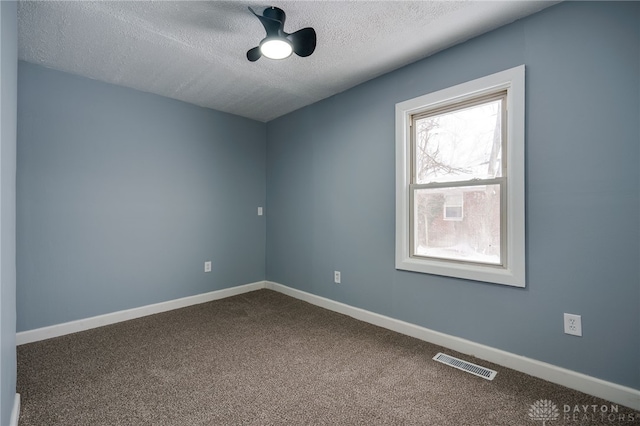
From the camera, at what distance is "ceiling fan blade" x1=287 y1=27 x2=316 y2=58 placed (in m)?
2.00

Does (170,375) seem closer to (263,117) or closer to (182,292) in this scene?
(182,292)

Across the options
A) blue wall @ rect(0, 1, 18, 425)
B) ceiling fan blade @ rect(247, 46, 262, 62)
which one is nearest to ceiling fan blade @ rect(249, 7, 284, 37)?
ceiling fan blade @ rect(247, 46, 262, 62)

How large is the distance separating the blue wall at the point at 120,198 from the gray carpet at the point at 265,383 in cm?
54

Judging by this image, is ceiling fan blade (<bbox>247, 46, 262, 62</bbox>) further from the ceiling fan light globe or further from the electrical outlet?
the electrical outlet

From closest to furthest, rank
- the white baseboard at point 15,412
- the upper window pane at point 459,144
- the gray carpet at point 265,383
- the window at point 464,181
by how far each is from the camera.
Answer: the white baseboard at point 15,412
the gray carpet at point 265,383
the window at point 464,181
the upper window pane at point 459,144

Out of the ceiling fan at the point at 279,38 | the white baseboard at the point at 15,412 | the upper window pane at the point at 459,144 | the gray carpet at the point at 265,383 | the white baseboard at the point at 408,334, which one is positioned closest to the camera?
the white baseboard at the point at 15,412

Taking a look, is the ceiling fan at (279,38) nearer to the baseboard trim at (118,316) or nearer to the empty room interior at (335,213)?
the empty room interior at (335,213)

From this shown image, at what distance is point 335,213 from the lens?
3.46 m

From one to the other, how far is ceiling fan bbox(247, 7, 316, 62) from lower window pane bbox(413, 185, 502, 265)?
5.16 ft

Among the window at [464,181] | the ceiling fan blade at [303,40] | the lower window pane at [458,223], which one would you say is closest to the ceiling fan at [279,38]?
the ceiling fan blade at [303,40]

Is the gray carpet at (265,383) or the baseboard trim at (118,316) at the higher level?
the baseboard trim at (118,316)

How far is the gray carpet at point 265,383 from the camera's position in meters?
1.66

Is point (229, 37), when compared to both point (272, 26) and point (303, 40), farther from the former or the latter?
point (303, 40)

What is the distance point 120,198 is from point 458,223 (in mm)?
3391
